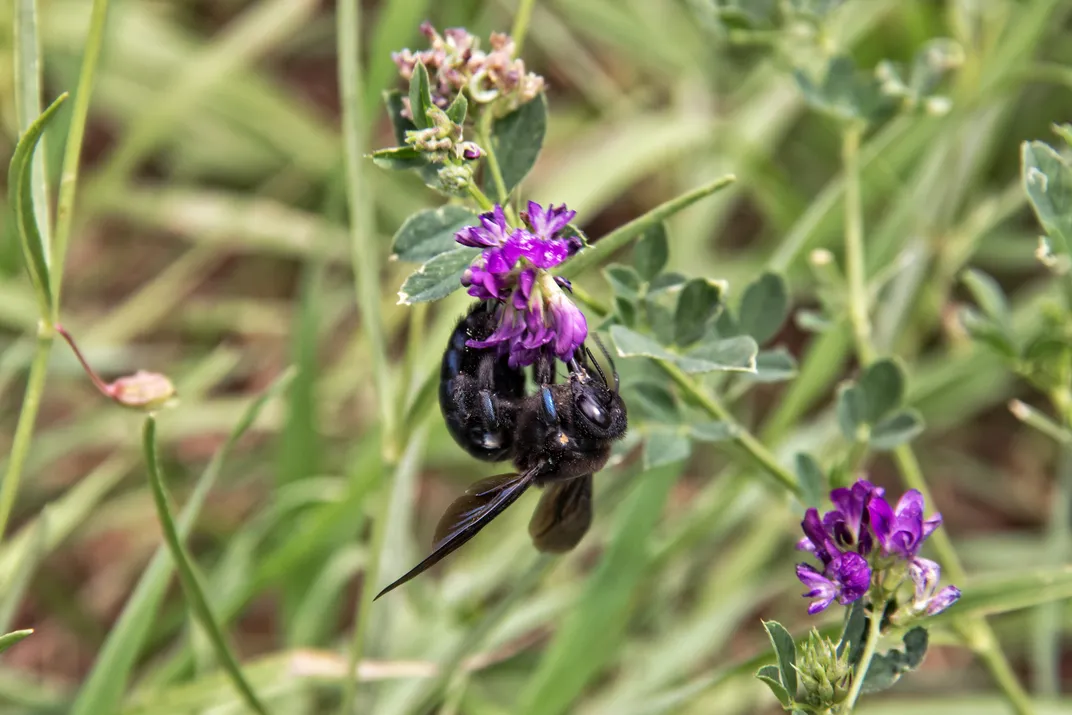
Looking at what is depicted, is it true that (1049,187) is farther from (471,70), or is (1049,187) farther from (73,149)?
(73,149)

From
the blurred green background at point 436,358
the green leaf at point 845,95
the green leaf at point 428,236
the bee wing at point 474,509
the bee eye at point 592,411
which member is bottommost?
the blurred green background at point 436,358

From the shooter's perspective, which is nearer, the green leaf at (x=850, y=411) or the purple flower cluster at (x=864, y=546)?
the purple flower cluster at (x=864, y=546)

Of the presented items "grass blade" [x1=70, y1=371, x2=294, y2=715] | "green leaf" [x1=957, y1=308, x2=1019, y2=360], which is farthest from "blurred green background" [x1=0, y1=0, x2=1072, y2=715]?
"green leaf" [x1=957, y1=308, x2=1019, y2=360]

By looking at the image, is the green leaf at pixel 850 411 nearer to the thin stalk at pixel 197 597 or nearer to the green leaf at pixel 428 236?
the green leaf at pixel 428 236

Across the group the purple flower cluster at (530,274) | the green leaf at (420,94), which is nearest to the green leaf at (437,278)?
the purple flower cluster at (530,274)

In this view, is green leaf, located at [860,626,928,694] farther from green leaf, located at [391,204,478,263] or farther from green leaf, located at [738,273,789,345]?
green leaf, located at [391,204,478,263]

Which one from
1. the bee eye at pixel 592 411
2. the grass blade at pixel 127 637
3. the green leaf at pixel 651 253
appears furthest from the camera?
the grass blade at pixel 127 637
